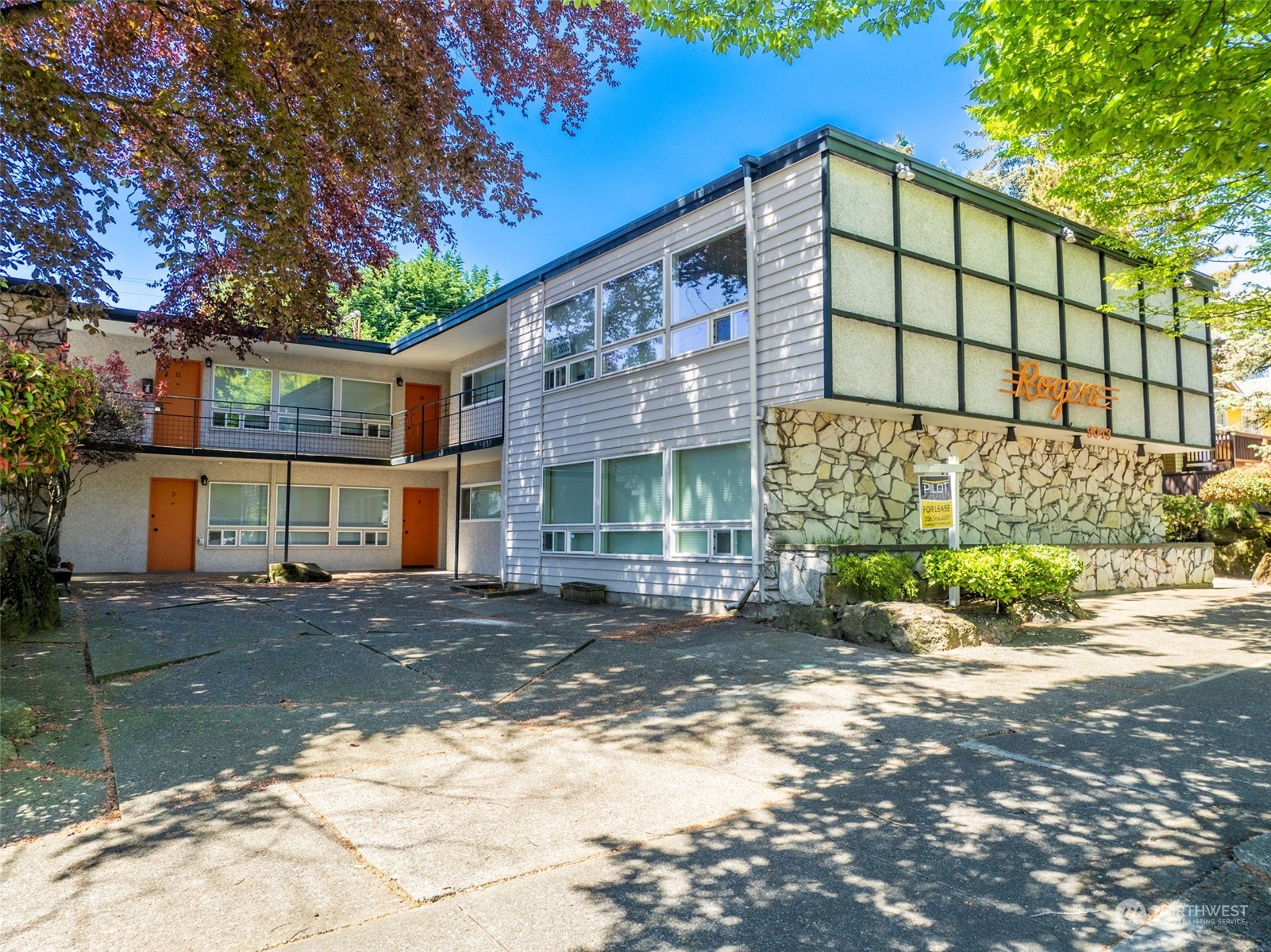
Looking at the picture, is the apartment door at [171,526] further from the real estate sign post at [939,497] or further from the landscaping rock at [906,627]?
the real estate sign post at [939,497]

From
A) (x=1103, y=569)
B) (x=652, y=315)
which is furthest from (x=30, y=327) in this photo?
(x=1103, y=569)

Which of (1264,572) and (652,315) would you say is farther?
(1264,572)

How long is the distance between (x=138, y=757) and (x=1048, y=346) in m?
12.3

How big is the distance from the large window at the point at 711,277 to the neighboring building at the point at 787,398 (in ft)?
0.12

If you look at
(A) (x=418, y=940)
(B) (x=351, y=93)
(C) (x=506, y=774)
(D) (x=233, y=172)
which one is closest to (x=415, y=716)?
(C) (x=506, y=774)

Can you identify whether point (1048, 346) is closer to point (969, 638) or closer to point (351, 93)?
point (969, 638)

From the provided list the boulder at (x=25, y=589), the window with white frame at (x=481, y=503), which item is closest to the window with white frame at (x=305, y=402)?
the window with white frame at (x=481, y=503)

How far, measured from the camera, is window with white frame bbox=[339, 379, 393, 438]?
19.7m

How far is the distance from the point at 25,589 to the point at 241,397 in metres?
11.4

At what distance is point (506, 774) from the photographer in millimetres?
4305

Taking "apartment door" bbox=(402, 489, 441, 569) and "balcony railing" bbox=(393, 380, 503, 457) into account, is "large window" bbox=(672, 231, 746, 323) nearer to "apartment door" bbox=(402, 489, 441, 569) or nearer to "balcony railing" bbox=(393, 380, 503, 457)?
"balcony railing" bbox=(393, 380, 503, 457)

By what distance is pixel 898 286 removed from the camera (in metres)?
9.91

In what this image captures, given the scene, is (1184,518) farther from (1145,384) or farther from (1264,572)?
(1145,384)

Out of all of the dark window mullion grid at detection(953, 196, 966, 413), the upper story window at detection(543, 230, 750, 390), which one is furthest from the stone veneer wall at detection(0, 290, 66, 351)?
the dark window mullion grid at detection(953, 196, 966, 413)
